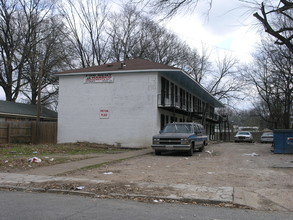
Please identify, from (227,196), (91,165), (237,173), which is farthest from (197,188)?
(91,165)

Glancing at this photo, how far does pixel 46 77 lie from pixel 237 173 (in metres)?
34.0

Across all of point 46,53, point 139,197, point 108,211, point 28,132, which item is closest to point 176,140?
point 139,197

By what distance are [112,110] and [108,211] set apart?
18653 mm

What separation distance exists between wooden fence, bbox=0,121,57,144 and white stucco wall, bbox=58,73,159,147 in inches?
32.2

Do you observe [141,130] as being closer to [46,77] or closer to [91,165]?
[91,165]

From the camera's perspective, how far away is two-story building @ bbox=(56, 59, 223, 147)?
2331cm

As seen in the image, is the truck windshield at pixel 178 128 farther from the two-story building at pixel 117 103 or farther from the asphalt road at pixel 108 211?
the asphalt road at pixel 108 211

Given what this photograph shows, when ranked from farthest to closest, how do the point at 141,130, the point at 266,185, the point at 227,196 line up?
1. the point at 141,130
2. the point at 266,185
3. the point at 227,196

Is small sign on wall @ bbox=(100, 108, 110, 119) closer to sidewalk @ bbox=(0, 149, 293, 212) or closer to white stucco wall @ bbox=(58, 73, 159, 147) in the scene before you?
white stucco wall @ bbox=(58, 73, 159, 147)

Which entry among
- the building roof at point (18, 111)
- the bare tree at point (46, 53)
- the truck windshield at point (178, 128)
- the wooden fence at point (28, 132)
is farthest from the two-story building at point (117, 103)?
the bare tree at point (46, 53)

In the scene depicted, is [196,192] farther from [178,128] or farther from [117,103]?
[117,103]

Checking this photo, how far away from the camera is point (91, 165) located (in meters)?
12.2

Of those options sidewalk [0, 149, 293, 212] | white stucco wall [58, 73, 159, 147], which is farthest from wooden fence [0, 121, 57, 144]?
sidewalk [0, 149, 293, 212]

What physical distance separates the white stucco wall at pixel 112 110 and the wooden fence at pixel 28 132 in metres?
0.82
